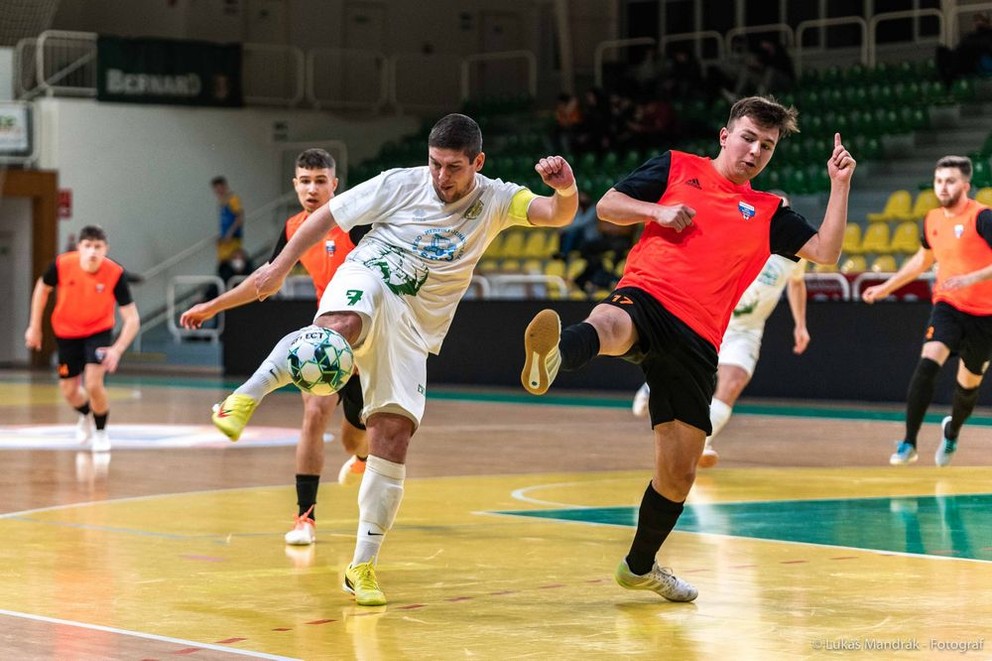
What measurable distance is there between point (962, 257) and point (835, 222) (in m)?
6.12

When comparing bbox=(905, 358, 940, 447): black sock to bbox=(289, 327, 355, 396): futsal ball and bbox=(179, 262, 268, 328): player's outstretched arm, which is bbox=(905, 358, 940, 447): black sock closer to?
bbox=(179, 262, 268, 328): player's outstretched arm

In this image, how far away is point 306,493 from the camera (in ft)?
30.4

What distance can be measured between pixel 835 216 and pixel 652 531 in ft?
5.27

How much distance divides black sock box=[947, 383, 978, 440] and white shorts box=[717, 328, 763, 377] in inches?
63.4

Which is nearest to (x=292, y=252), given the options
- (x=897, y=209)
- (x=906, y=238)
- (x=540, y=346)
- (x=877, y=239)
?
(x=540, y=346)

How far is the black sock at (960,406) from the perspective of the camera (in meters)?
13.3

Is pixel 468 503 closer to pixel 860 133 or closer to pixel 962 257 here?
pixel 962 257

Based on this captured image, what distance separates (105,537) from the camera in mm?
9375

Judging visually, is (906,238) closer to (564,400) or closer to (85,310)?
(564,400)

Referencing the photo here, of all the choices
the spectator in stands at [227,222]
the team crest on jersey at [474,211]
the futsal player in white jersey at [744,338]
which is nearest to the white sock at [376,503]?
the team crest on jersey at [474,211]

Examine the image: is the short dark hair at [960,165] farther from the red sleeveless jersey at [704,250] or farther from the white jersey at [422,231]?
the white jersey at [422,231]

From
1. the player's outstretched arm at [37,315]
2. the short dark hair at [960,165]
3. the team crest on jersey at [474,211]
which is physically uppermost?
the short dark hair at [960,165]

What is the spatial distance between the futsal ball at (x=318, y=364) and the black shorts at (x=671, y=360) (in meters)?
1.35

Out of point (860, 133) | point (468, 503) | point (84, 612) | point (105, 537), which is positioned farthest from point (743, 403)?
point (84, 612)
